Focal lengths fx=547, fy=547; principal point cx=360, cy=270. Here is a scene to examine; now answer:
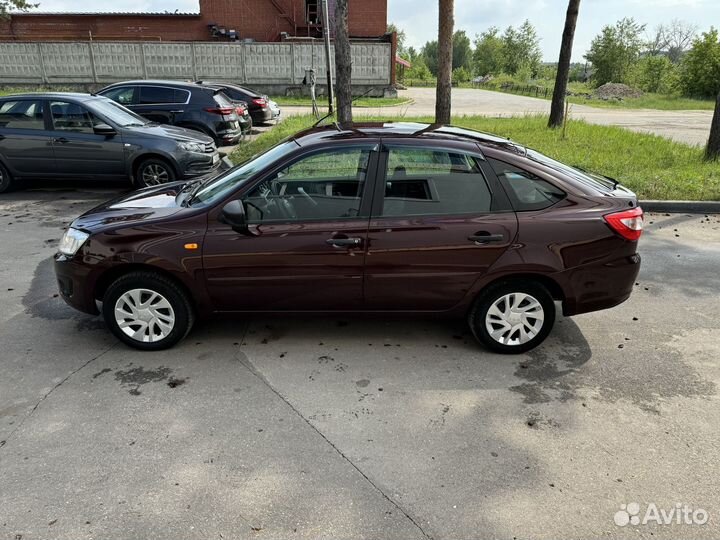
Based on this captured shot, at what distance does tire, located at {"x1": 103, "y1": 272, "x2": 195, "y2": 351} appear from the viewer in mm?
4039

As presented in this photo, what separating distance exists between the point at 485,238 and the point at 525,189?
0.49 metres

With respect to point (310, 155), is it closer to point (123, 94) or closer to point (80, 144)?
point (80, 144)

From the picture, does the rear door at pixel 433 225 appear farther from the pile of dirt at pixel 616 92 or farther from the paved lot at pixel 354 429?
the pile of dirt at pixel 616 92

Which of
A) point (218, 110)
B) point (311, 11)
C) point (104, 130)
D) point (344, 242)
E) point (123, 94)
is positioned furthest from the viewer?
point (311, 11)

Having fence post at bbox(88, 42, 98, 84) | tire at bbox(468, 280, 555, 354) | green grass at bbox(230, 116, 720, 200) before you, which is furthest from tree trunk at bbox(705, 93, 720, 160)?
fence post at bbox(88, 42, 98, 84)

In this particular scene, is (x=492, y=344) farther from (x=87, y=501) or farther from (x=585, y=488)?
(x=87, y=501)

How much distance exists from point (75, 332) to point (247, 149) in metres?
8.51

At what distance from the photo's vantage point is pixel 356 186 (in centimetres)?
400

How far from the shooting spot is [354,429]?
3309 mm

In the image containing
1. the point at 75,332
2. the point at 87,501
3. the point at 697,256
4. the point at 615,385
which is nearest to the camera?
the point at 87,501

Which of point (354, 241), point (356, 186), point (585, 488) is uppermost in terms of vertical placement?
point (356, 186)

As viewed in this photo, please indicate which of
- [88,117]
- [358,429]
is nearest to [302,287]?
[358,429]

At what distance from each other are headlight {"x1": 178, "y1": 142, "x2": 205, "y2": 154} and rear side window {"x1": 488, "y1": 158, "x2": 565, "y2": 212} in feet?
21.7

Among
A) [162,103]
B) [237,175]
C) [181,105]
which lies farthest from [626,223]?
[162,103]
